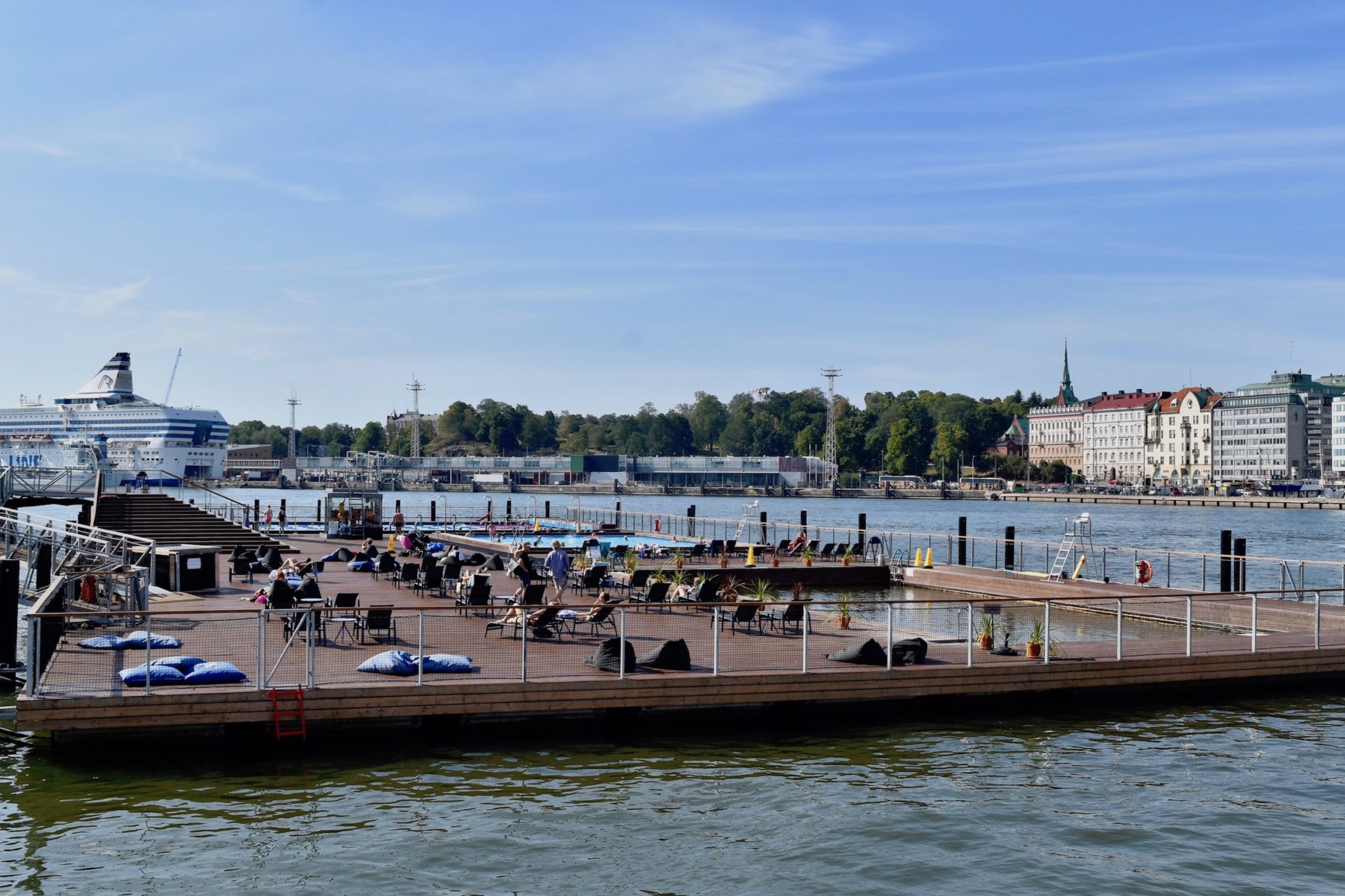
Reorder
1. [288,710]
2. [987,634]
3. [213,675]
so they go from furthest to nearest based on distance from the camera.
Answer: [987,634], [213,675], [288,710]

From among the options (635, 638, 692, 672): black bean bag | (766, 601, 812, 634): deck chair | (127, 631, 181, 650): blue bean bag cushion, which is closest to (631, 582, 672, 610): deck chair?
(766, 601, 812, 634): deck chair

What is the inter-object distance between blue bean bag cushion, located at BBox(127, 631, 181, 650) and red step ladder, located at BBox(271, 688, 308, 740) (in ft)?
7.45

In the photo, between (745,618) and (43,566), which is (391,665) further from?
(43,566)

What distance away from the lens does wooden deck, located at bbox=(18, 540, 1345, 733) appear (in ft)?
50.7

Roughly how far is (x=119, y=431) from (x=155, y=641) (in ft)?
518

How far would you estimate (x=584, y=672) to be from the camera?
1767 cm

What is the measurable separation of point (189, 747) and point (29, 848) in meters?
3.12

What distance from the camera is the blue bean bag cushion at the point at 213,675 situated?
15.9 m

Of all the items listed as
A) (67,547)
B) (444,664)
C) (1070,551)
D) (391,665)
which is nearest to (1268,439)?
(1070,551)

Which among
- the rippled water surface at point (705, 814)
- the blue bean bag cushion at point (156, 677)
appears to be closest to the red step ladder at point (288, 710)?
the rippled water surface at point (705, 814)

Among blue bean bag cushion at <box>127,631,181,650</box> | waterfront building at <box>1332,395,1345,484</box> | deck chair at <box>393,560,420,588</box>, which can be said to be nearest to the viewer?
blue bean bag cushion at <box>127,631,181,650</box>

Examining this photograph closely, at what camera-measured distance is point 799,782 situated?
604 inches

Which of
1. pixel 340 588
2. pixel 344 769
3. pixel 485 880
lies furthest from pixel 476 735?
pixel 340 588

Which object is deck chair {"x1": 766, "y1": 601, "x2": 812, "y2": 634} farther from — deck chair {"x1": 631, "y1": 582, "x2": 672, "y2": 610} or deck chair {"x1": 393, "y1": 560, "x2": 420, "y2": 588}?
deck chair {"x1": 393, "y1": 560, "x2": 420, "y2": 588}
